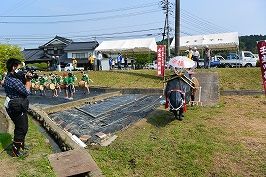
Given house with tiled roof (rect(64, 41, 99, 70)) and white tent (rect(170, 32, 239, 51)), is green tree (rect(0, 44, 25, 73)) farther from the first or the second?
white tent (rect(170, 32, 239, 51))

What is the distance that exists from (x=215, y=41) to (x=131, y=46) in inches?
375

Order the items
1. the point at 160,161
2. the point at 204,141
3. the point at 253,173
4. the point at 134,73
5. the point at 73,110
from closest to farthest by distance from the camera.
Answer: the point at 253,173 → the point at 160,161 → the point at 204,141 → the point at 73,110 → the point at 134,73

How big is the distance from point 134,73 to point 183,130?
13.4m

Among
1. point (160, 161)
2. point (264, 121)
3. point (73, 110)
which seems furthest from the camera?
point (73, 110)

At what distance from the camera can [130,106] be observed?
1134 centimetres

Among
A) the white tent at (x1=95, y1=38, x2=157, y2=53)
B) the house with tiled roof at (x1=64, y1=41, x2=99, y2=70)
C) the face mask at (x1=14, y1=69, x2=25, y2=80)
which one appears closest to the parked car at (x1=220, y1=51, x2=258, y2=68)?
the white tent at (x1=95, y1=38, x2=157, y2=53)

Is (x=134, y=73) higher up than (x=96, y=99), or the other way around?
(x=134, y=73)

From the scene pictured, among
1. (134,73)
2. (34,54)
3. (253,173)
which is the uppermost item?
(34,54)

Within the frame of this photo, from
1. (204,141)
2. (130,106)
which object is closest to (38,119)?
(130,106)

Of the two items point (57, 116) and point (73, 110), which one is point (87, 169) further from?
point (73, 110)

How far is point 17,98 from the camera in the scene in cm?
534

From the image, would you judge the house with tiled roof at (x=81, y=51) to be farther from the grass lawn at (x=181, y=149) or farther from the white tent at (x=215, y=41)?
the grass lawn at (x=181, y=149)

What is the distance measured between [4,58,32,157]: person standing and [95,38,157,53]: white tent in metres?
24.5

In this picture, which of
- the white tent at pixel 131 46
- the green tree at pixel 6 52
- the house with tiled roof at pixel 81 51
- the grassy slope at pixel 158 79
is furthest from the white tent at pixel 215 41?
the house with tiled roof at pixel 81 51
